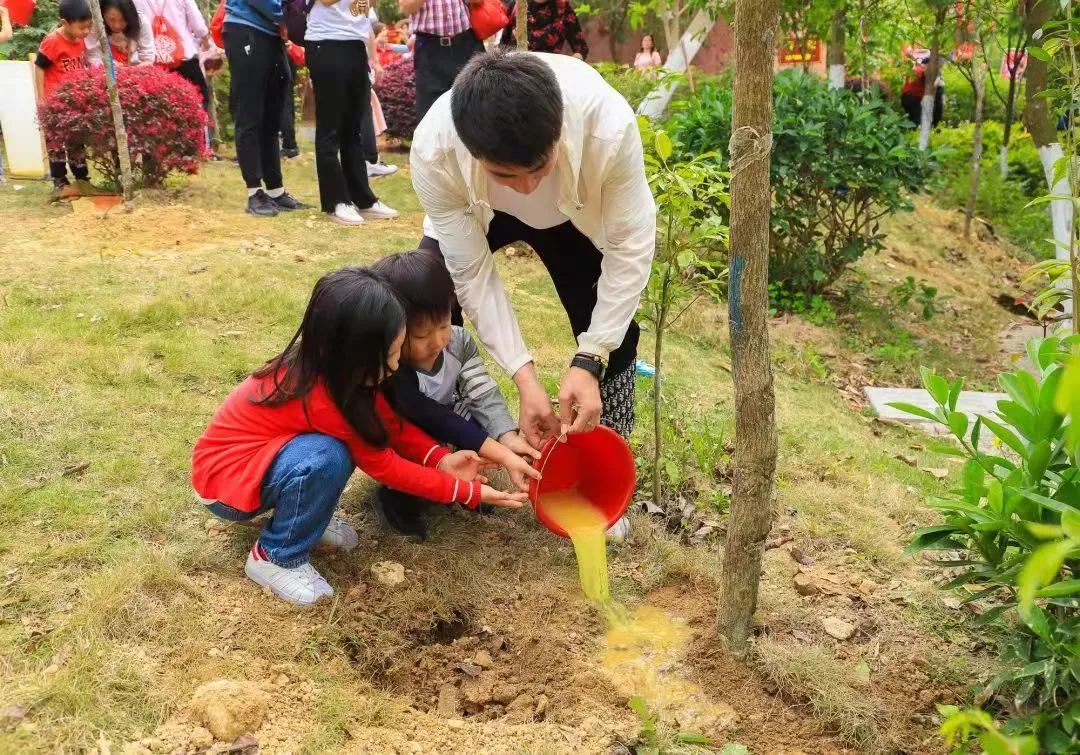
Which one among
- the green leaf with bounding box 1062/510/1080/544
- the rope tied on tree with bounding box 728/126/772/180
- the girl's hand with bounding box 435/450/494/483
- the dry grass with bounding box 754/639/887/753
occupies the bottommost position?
the dry grass with bounding box 754/639/887/753

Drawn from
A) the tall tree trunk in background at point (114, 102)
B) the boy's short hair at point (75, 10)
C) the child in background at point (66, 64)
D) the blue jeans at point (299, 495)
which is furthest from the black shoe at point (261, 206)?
the blue jeans at point (299, 495)

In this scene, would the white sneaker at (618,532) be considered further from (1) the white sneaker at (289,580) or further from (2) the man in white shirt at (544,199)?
(1) the white sneaker at (289,580)

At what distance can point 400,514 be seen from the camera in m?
2.77

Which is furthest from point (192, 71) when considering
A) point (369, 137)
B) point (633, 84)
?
point (633, 84)

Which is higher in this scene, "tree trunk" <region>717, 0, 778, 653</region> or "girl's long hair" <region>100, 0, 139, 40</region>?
"girl's long hair" <region>100, 0, 139, 40</region>

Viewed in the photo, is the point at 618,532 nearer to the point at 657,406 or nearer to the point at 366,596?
the point at 657,406

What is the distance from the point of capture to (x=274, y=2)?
18.0ft

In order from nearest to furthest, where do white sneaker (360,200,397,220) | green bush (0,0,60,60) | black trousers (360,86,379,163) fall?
white sneaker (360,200,397,220)
black trousers (360,86,379,163)
green bush (0,0,60,60)

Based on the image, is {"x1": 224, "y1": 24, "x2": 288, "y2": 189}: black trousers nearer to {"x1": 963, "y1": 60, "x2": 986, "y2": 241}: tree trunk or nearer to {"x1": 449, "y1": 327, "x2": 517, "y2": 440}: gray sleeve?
{"x1": 449, "y1": 327, "x2": 517, "y2": 440}: gray sleeve

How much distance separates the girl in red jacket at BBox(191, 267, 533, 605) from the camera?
2201 mm

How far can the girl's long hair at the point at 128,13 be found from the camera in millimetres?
6227

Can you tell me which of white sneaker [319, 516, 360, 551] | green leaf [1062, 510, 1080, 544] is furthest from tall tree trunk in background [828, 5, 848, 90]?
green leaf [1062, 510, 1080, 544]

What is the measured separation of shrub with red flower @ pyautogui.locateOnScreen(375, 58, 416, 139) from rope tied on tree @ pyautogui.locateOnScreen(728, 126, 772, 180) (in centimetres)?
856

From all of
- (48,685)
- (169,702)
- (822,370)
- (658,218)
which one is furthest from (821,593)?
(822,370)
